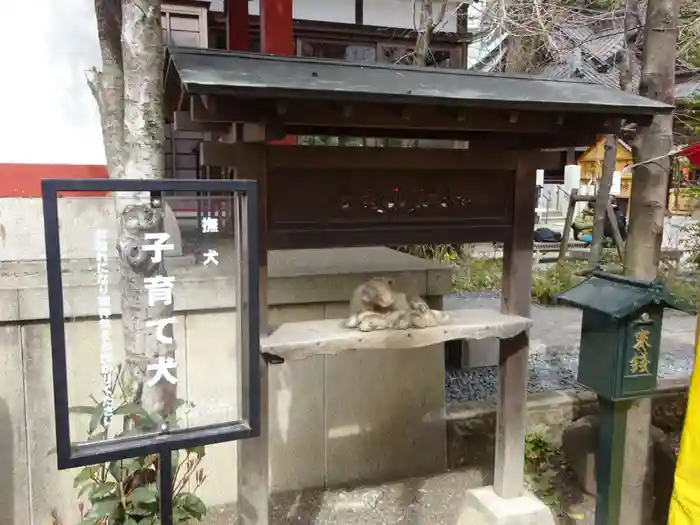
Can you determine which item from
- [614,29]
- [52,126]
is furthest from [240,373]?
[614,29]

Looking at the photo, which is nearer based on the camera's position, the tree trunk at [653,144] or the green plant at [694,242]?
the tree trunk at [653,144]

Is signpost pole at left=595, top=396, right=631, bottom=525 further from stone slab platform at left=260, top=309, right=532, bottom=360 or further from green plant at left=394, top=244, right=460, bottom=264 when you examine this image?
green plant at left=394, top=244, right=460, bottom=264

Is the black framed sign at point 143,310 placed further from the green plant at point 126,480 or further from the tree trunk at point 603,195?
the tree trunk at point 603,195

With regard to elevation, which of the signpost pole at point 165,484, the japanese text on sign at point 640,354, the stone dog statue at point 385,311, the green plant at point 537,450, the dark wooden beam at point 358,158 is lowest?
the green plant at point 537,450

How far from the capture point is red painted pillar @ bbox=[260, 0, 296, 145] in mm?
6500

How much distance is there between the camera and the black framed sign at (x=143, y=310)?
2.06 m

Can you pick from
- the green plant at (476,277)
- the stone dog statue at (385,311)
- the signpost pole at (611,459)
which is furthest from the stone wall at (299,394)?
the green plant at (476,277)

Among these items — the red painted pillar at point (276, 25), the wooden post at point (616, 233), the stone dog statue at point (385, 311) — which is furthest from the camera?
the wooden post at point (616, 233)

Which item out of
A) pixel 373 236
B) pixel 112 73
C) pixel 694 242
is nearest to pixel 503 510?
pixel 373 236

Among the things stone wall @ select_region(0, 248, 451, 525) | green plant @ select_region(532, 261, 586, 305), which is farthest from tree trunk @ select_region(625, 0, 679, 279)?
green plant @ select_region(532, 261, 586, 305)

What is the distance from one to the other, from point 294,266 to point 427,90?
203 centimetres

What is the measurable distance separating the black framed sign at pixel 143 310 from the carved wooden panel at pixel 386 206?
1.49ft

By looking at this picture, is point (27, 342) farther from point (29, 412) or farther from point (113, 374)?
→ point (113, 374)

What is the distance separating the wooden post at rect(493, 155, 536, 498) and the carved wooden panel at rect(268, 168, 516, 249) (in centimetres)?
22
